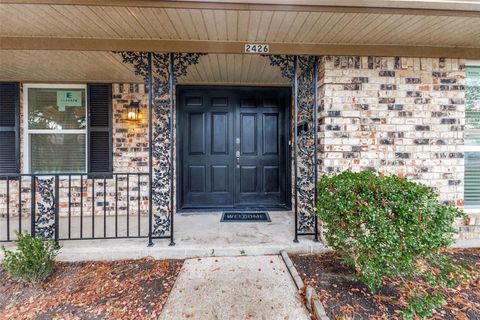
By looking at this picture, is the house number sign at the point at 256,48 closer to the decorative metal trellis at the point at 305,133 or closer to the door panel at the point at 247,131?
the decorative metal trellis at the point at 305,133

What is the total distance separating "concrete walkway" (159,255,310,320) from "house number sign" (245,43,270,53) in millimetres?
2253

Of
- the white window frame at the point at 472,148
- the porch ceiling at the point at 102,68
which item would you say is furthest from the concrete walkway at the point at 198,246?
the porch ceiling at the point at 102,68

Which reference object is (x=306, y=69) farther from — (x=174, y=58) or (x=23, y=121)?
(x=23, y=121)

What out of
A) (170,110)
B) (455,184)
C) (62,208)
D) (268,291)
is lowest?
(268,291)

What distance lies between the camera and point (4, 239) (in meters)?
2.98

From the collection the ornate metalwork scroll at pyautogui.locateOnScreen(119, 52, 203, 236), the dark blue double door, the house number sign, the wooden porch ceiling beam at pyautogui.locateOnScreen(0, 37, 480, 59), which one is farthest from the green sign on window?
the house number sign

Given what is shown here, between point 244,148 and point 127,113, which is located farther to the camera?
point 244,148

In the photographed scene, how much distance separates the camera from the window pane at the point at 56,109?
12.8 feet

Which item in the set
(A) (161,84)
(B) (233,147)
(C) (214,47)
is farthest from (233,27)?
(B) (233,147)

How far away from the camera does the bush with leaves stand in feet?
6.24

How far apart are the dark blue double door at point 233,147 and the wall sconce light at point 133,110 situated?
2.21 feet

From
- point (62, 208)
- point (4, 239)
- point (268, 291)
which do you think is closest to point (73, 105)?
point (62, 208)

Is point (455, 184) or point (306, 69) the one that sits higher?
point (306, 69)

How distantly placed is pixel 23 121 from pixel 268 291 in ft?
14.5
